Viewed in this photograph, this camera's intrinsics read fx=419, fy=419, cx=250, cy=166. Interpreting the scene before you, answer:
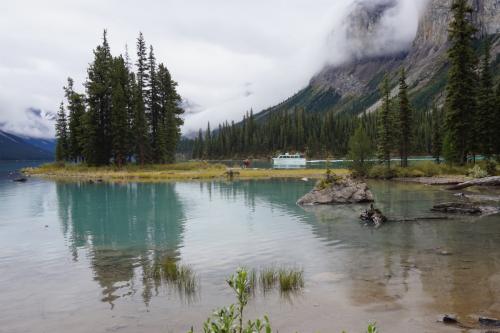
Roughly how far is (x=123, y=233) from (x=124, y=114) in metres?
58.4

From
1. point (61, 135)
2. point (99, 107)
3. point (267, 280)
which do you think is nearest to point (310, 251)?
point (267, 280)

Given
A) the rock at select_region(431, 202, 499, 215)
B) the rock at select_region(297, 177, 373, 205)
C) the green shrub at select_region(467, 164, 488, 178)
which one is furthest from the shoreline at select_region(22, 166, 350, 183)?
the rock at select_region(431, 202, 499, 215)

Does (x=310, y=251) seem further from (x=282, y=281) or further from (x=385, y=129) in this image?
(x=385, y=129)

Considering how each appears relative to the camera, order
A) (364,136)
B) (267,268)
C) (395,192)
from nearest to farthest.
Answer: (267,268) < (395,192) < (364,136)

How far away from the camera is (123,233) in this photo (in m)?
24.9

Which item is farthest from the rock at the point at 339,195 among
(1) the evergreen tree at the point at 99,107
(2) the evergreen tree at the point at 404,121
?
(1) the evergreen tree at the point at 99,107

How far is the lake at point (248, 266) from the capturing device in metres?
10.9

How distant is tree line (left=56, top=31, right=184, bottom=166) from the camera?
80.3 m

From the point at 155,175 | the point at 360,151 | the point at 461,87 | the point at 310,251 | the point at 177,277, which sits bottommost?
the point at 310,251

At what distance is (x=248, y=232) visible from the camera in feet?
80.3

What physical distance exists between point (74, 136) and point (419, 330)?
309 ft

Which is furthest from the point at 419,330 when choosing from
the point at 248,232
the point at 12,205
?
the point at 12,205

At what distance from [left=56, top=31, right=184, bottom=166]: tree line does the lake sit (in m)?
48.5

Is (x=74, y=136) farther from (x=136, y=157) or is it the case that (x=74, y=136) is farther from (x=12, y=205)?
(x=12, y=205)
